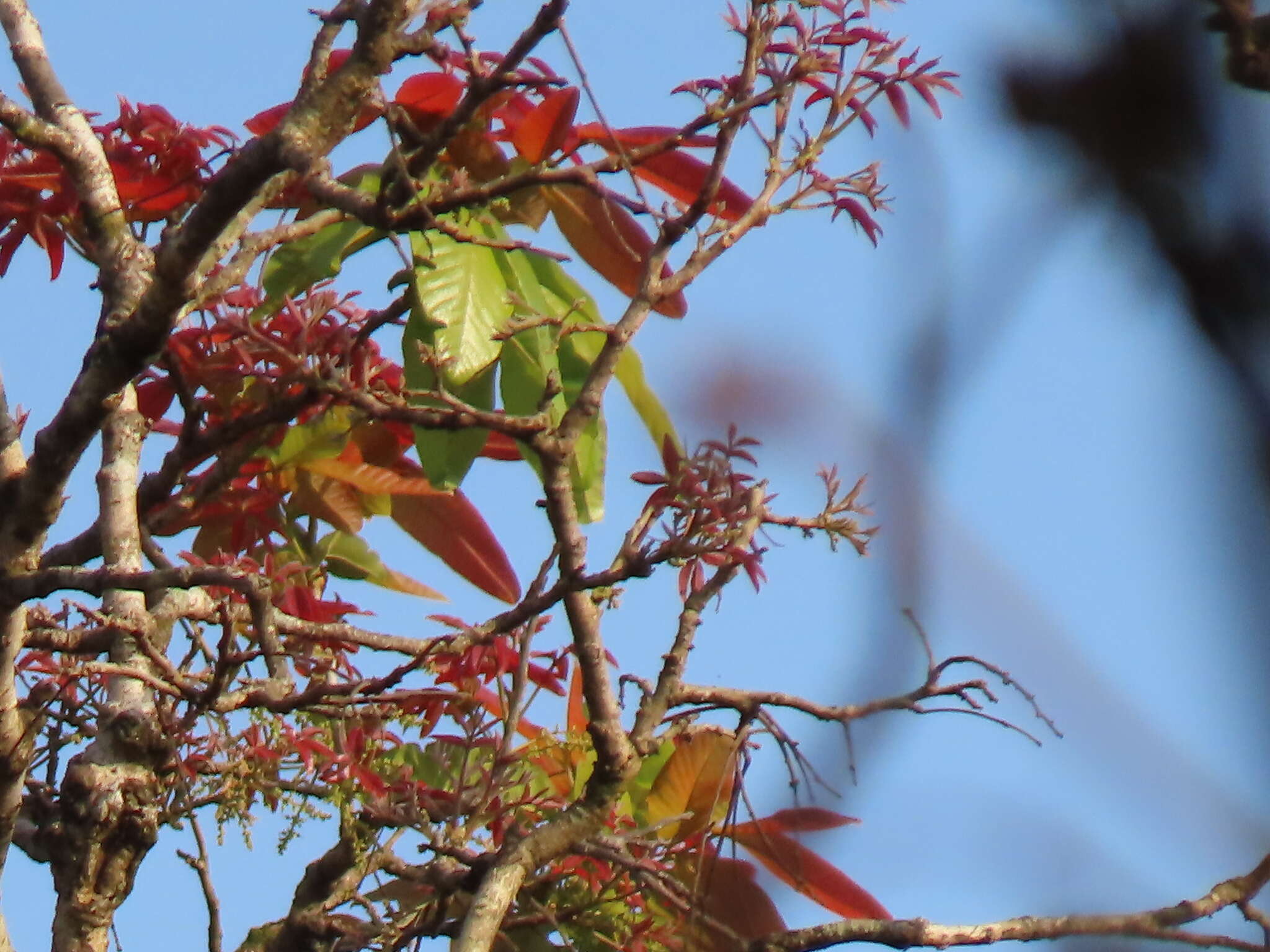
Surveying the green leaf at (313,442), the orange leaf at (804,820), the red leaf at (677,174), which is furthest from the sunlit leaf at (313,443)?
the orange leaf at (804,820)

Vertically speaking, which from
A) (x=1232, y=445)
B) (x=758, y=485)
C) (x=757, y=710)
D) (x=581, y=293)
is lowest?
(x=1232, y=445)

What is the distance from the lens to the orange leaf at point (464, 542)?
189cm

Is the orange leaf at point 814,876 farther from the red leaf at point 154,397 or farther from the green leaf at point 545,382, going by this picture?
the red leaf at point 154,397

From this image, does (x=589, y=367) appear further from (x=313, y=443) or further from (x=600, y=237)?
(x=313, y=443)

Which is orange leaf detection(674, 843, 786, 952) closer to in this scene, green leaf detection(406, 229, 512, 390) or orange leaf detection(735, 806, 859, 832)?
orange leaf detection(735, 806, 859, 832)

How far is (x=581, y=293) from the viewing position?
5.62 feet

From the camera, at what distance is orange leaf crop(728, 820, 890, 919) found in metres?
1.43

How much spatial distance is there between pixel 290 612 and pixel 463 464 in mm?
282

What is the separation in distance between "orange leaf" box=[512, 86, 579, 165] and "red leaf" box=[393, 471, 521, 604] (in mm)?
448

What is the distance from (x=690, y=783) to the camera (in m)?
1.67

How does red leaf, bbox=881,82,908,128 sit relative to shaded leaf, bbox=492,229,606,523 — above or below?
above

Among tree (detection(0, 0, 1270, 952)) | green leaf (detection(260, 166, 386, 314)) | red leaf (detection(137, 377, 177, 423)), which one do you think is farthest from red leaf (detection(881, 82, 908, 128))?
red leaf (detection(137, 377, 177, 423))

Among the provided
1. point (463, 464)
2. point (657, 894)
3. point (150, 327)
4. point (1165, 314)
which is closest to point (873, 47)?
point (463, 464)

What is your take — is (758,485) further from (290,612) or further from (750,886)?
(290,612)
